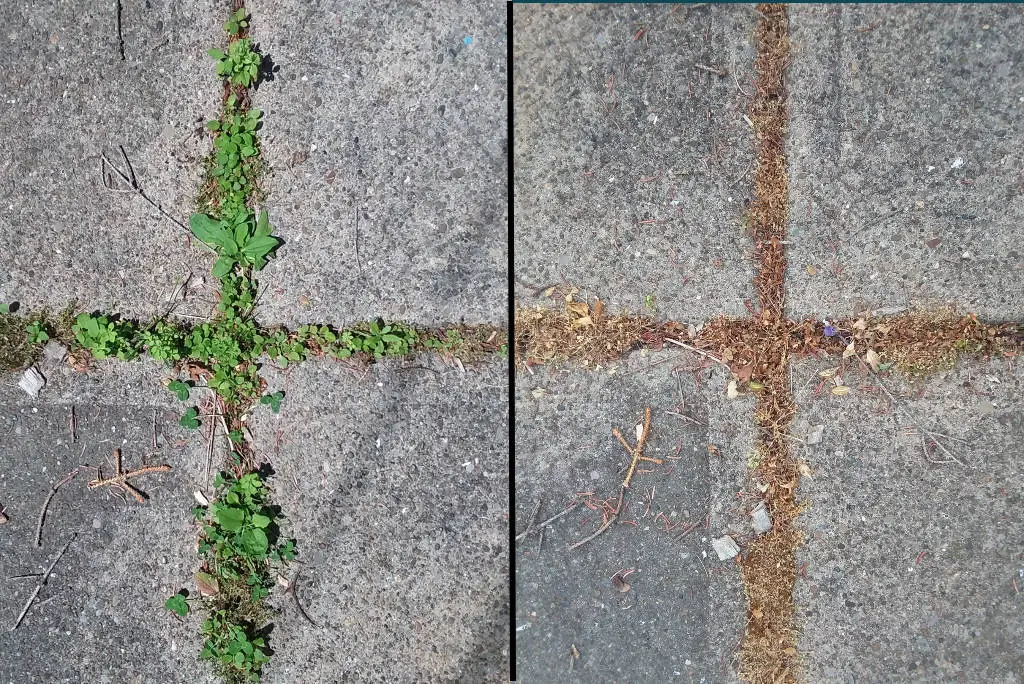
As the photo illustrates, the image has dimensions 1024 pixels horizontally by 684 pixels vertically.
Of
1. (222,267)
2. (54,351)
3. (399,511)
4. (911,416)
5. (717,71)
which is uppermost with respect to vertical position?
(717,71)

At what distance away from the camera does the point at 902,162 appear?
2146mm

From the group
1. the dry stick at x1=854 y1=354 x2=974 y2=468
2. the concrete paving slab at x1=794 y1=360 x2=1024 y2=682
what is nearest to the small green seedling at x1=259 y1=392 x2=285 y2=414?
the concrete paving slab at x1=794 y1=360 x2=1024 y2=682

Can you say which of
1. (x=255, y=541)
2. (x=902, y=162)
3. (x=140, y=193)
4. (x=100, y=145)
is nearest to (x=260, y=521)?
(x=255, y=541)

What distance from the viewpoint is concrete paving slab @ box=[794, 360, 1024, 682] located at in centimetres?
216

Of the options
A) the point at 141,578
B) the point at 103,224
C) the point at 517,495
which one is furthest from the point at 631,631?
the point at 103,224

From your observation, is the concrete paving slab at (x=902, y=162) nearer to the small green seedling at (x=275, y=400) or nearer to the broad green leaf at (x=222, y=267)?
the small green seedling at (x=275, y=400)

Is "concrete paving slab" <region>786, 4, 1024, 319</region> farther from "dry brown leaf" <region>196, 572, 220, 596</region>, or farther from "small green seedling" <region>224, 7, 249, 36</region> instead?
"dry brown leaf" <region>196, 572, 220, 596</region>

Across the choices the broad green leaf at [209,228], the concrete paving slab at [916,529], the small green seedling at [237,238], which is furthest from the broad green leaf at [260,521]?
the concrete paving slab at [916,529]

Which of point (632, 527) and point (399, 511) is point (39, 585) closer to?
point (399, 511)

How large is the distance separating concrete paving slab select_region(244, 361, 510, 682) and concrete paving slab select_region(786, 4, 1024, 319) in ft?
4.00

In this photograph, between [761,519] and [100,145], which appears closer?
[761,519]

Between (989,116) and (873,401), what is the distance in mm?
1021

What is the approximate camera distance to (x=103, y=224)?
2.27 m

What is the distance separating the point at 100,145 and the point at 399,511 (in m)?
1.67
